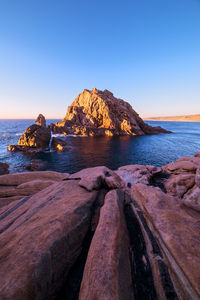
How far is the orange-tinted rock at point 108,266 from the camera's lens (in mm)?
2648

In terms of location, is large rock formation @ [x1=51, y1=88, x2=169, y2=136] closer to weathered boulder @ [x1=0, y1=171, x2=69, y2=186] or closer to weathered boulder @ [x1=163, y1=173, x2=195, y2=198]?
weathered boulder @ [x1=0, y1=171, x2=69, y2=186]

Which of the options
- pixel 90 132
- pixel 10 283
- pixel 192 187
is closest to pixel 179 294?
pixel 10 283

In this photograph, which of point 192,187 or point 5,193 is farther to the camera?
point 5,193

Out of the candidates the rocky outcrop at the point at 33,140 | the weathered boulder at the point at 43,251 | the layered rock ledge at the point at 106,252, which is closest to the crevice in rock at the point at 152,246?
the layered rock ledge at the point at 106,252

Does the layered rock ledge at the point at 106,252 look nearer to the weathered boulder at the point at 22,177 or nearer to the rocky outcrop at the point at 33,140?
the weathered boulder at the point at 22,177

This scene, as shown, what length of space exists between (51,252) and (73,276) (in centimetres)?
115

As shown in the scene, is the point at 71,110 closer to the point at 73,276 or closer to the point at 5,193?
the point at 5,193

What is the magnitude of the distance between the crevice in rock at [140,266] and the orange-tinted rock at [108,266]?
259 millimetres

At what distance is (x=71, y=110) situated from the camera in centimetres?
8244

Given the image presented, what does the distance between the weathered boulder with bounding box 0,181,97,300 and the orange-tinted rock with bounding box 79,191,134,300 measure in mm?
819

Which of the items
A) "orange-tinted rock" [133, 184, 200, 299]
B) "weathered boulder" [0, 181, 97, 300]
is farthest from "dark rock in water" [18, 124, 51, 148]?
"orange-tinted rock" [133, 184, 200, 299]

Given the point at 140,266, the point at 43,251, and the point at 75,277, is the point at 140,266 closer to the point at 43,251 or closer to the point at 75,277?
the point at 75,277

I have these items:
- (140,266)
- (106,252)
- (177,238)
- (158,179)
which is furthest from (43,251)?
(158,179)

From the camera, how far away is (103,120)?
2874 inches
